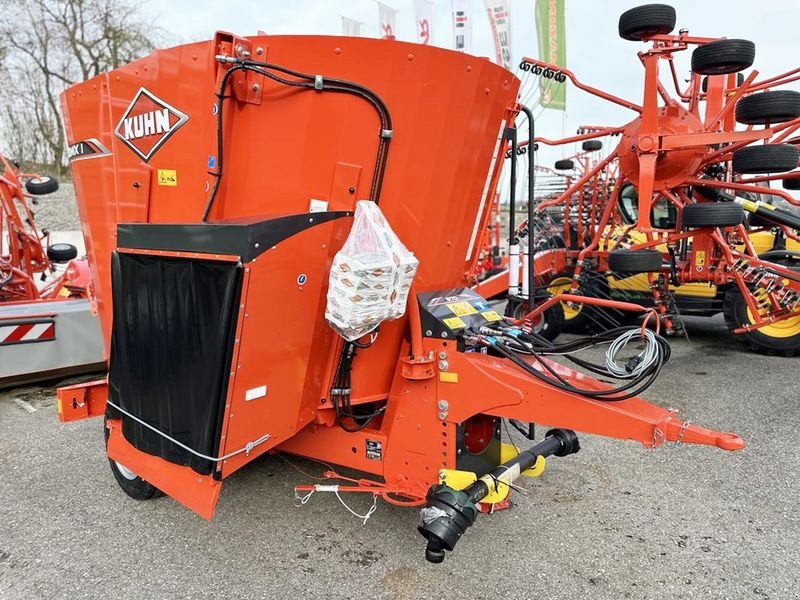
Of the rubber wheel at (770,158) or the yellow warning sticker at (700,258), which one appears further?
the yellow warning sticker at (700,258)

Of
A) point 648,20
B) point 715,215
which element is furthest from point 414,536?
point 648,20

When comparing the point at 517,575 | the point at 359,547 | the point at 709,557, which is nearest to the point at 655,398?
the point at 709,557

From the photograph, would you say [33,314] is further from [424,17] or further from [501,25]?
[501,25]

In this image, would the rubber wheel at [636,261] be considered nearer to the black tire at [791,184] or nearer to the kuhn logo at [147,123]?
the black tire at [791,184]

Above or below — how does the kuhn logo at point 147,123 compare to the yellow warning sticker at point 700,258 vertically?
above

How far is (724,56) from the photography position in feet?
12.3

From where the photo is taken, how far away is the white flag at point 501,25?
36.0ft

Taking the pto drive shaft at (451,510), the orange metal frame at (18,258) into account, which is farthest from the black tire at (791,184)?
the orange metal frame at (18,258)

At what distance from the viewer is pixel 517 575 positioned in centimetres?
239

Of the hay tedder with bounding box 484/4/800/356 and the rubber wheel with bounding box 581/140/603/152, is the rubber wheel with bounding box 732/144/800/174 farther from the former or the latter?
the rubber wheel with bounding box 581/140/603/152

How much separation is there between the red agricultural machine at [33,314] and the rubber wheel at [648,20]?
16.5 feet

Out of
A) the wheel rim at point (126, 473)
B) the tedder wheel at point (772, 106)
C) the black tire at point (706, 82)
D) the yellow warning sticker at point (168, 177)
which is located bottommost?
the wheel rim at point (126, 473)

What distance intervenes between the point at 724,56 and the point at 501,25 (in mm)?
8182

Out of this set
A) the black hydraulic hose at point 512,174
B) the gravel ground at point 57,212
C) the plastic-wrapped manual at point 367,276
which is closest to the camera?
the plastic-wrapped manual at point 367,276
